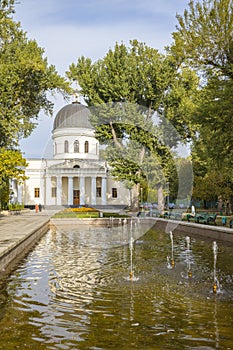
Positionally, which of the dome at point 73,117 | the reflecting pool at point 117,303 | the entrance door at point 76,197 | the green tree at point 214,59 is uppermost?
the dome at point 73,117

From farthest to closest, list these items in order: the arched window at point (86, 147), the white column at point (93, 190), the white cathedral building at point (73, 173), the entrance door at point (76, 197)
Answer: the arched window at point (86, 147), the entrance door at point (76, 197), the white column at point (93, 190), the white cathedral building at point (73, 173)

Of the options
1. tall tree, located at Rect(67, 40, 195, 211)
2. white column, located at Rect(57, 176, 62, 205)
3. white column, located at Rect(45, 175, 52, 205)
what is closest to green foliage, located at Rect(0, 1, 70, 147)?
tall tree, located at Rect(67, 40, 195, 211)

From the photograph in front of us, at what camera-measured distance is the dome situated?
69.2 metres

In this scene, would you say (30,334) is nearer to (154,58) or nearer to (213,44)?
(213,44)

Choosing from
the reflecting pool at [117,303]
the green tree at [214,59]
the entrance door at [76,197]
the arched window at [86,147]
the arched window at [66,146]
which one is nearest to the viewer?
the reflecting pool at [117,303]

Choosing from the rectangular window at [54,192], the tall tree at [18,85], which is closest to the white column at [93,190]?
the rectangular window at [54,192]

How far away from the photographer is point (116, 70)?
3728 centimetres

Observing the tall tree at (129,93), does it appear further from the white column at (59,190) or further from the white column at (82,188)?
the white column at (82,188)

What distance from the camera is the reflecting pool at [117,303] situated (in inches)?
227

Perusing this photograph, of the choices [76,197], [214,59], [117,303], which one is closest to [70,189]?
[76,197]

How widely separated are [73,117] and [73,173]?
904cm

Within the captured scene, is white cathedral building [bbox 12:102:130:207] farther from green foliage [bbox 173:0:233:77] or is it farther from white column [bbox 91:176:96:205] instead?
green foliage [bbox 173:0:233:77]

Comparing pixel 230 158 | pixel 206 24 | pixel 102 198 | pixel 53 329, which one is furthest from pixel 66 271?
pixel 102 198

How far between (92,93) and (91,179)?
35.0 metres
